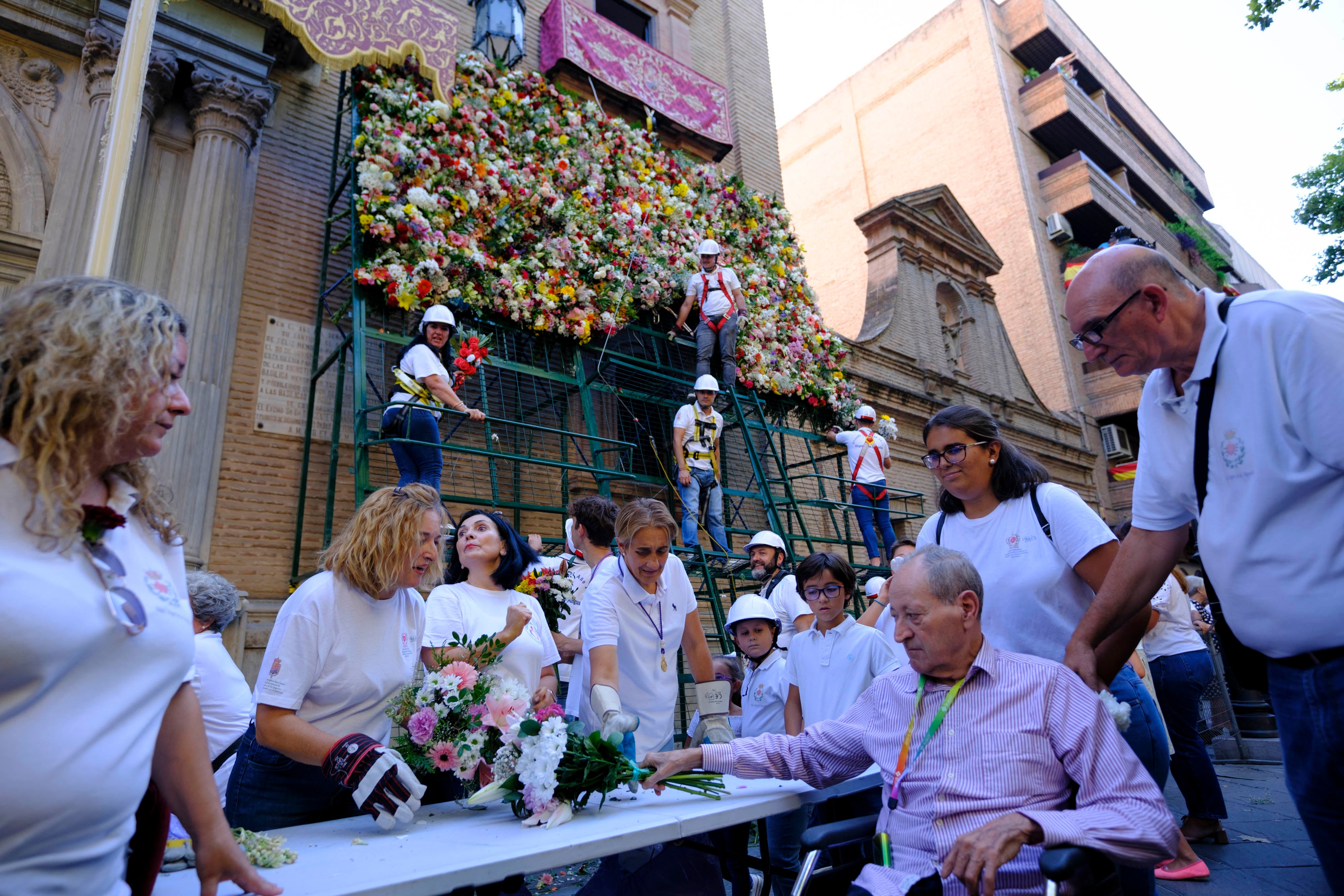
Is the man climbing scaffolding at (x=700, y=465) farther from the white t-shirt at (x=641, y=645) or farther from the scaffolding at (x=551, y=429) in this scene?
the white t-shirt at (x=641, y=645)

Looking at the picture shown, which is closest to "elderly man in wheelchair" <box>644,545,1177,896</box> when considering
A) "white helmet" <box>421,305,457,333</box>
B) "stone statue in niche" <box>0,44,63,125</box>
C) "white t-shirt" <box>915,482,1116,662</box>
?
"white t-shirt" <box>915,482,1116,662</box>

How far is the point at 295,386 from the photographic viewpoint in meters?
8.10

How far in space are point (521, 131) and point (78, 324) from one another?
9328mm

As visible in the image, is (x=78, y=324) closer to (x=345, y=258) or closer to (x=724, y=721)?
(x=724, y=721)

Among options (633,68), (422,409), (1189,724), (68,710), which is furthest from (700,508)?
(633,68)

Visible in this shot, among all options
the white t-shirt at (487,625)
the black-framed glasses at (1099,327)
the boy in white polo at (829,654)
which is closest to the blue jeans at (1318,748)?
the black-framed glasses at (1099,327)

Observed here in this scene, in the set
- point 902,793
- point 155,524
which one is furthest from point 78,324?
point 902,793

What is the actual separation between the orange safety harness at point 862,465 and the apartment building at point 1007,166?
9.91m

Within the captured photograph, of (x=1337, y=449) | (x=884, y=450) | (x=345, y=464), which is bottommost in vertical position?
(x=1337, y=449)

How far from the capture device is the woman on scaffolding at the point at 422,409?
261 inches

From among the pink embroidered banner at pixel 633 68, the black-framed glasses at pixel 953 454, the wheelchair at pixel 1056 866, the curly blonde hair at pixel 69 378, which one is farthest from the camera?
the pink embroidered banner at pixel 633 68

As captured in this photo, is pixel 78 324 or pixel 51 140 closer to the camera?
pixel 78 324

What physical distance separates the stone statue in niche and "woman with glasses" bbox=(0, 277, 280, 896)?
785 cm

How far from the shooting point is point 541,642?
3.53 m
